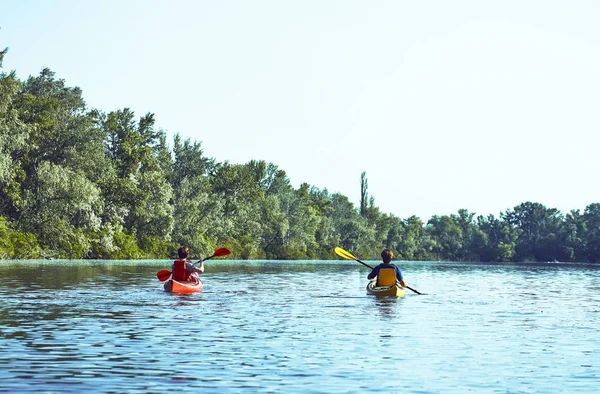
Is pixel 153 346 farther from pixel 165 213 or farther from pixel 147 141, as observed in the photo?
pixel 147 141

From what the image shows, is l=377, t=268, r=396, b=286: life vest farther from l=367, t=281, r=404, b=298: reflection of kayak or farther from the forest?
the forest

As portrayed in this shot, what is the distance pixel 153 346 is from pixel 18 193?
210 feet

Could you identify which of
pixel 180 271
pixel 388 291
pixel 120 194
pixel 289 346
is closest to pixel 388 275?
pixel 388 291

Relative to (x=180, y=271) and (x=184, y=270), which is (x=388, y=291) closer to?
(x=184, y=270)

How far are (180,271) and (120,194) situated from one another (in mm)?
59851

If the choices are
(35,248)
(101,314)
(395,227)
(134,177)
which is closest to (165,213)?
(134,177)

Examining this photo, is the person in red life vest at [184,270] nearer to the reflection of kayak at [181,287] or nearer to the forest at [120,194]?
the reflection of kayak at [181,287]

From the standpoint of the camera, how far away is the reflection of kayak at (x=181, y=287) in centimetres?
3186

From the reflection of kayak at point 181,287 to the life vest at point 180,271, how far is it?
219 mm

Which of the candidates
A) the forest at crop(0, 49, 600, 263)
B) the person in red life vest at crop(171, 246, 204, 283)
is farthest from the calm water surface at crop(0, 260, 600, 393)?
→ the forest at crop(0, 49, 600, 263)

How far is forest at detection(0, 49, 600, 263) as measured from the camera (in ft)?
→ 251

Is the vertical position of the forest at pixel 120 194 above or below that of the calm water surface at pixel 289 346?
above

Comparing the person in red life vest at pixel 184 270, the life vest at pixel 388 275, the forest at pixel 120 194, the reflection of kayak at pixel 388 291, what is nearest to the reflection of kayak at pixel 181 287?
the person in red life vest at pixel 184 270

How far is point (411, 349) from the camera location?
17016 millimetres
